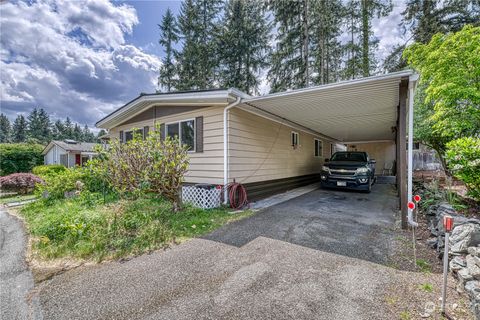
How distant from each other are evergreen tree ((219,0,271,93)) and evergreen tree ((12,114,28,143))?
61474 mm

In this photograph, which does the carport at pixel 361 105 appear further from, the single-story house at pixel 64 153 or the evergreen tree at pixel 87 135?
the evergreen tree at pixel 87 135

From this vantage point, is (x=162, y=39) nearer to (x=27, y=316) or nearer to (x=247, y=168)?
(x=247, y=168)

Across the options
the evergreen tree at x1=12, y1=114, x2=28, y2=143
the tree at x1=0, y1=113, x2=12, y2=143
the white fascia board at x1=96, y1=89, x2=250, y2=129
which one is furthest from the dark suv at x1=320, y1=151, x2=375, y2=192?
the tree at x1=0, y1=113, x2=12, y2=143

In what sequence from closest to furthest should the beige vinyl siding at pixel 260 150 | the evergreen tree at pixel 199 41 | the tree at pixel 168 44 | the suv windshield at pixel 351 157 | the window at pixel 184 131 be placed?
the beige vinyl siding at pixel 260 150, the window at pixel 184 131, the suv windshield at pixel 351 157, the evergreen tree at pixel 199 41, the tree at pixel 168 44

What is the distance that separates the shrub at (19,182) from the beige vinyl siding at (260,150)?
993 centimetres

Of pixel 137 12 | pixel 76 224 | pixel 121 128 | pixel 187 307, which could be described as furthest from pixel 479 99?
pixel 121 128

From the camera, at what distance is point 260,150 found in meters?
7.56

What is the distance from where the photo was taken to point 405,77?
3904 millimetres

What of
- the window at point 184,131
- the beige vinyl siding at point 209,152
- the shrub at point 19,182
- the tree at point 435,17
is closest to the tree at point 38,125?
the shrub at point 19,182

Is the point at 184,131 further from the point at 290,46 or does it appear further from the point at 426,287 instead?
the point at 290,46

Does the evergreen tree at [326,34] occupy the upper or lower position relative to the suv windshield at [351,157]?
upper

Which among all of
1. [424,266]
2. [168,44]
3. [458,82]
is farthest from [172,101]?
[168,44]

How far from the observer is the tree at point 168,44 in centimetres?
1753

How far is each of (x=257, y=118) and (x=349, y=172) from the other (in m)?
4.19
